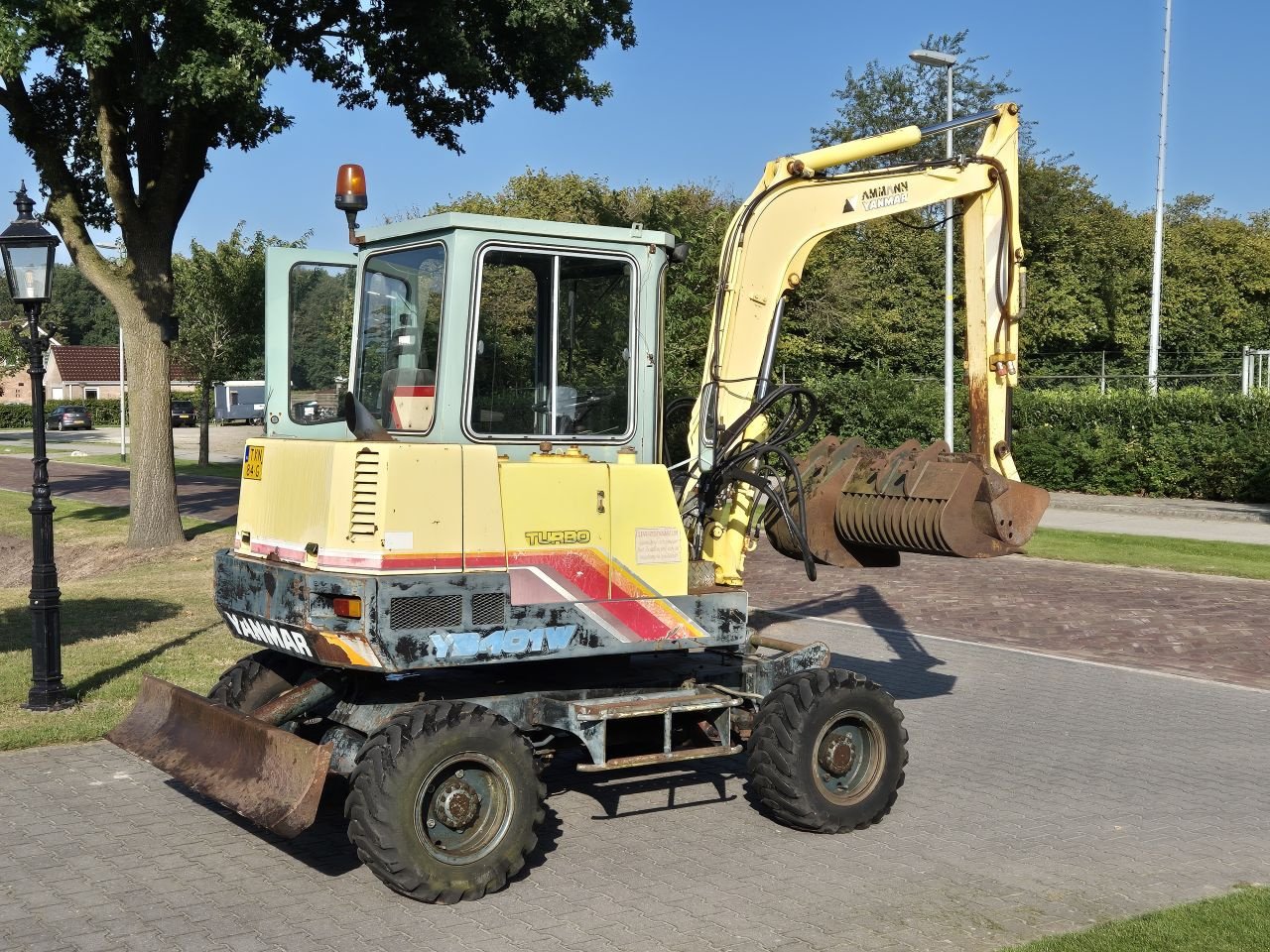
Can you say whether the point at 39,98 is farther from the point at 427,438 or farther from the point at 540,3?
the point at 427,438

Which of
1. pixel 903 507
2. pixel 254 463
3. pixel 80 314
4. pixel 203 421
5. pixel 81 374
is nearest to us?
pixel 254 463

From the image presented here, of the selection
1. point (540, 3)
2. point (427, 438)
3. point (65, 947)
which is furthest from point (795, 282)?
point (540, 3)

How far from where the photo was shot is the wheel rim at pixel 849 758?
6.92 meters

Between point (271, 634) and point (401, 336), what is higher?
point (401, 336)

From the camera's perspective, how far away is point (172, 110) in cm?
1600

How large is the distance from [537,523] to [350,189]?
197cm

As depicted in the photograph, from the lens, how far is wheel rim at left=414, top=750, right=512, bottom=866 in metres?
5.88

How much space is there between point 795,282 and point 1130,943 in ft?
Result: 12.5

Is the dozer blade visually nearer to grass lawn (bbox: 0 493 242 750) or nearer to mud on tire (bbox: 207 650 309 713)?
mud on tire (bbox: 207 650 309 713)

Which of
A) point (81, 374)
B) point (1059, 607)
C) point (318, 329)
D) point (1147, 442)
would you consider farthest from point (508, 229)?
point (81, 374)

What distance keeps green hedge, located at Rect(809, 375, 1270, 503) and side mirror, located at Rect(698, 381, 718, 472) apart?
18993 mm

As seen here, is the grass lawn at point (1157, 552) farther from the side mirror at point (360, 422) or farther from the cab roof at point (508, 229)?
the side mirror at point (360, 422)

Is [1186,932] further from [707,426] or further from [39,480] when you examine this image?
[39,480]

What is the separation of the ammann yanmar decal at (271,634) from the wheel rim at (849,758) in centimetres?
260
